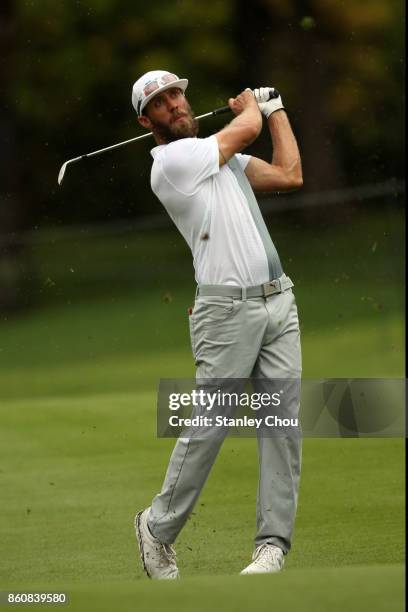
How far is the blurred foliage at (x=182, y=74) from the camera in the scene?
24.7 metres

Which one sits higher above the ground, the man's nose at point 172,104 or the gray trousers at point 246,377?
the man's nose at point 172,104

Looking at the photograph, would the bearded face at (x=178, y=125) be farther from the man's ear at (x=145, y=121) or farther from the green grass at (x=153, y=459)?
the green grass at (x=153, y=459)

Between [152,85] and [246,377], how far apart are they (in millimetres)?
1065

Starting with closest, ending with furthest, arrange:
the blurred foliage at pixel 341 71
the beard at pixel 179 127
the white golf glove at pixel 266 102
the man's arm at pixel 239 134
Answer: the man's arm at pixel 239 134 → the beard at pixel 179 127 → the white golf glove at pixel 266 102 → the blurred foliage at pixel 341 71

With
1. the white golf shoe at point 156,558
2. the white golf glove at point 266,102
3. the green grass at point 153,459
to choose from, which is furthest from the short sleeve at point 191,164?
the green grass at point 153,459

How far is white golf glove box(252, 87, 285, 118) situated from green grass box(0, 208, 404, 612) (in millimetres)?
1597

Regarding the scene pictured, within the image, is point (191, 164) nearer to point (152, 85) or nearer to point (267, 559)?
point (152, 85)

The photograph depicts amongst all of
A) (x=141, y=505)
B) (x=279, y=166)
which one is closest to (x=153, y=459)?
(x=141, y=505)

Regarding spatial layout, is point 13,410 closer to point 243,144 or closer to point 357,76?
point 243,144

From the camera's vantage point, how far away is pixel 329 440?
313 inches

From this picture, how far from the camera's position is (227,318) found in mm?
5184

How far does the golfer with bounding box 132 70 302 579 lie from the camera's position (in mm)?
5184

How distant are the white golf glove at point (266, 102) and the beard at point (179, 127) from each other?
25 cm

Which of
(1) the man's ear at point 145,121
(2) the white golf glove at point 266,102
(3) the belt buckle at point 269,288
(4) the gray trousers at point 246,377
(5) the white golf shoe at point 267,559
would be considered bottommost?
(5) the white golf shoe at point 267,559
